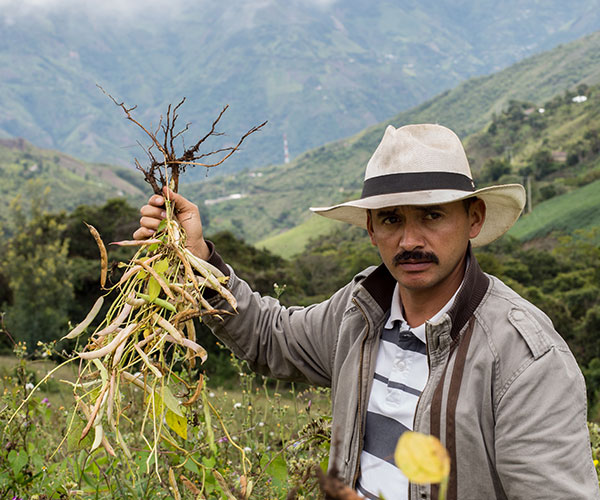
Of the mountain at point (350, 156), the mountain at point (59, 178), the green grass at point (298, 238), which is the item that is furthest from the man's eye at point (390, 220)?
the mountain at point (350, 156)

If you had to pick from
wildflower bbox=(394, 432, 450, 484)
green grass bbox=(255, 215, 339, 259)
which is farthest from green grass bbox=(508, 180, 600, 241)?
wildflower bbox=(394, 432, 450, 484)

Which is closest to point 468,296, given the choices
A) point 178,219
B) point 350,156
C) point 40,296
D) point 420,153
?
point 420,153

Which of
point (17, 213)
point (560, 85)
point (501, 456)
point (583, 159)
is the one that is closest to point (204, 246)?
point (501, 456)

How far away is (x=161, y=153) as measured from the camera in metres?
1.99

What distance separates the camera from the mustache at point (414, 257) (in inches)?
75.8

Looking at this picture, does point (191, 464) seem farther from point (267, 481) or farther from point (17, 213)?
point (17, 213)

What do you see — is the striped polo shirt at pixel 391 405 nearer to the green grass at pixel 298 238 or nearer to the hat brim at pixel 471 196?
the hat brim at pixel 471 196

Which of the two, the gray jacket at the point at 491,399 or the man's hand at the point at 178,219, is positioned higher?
the man's hand at the point at 178,219

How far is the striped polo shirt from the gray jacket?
0.03 meters

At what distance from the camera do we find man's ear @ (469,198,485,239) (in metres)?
A: 2.09

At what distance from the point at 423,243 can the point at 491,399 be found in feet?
1.66

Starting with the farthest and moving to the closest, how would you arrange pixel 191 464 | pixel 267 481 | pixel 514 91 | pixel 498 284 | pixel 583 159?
1. pixel 514 91
2. pixel 583 159
3. pixel 267 481
4. pixel 191 464
5. pixel 498 284

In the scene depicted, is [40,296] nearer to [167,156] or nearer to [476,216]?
[167,156]

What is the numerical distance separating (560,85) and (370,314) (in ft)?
482
